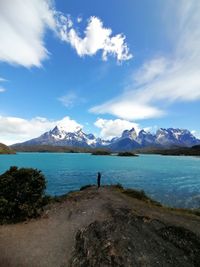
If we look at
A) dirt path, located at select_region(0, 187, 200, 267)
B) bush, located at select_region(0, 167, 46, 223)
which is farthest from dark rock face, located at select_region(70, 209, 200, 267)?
bush, located at select_region(0, 167, 46, 223)

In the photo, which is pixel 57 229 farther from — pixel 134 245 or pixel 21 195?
pixel 134 245

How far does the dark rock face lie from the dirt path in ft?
3.48

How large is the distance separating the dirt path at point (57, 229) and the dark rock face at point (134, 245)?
41.8 inches

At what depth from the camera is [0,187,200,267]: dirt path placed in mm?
14016

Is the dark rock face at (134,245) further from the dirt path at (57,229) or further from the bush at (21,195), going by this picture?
the bush at (21,195)

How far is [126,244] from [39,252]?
202 inches

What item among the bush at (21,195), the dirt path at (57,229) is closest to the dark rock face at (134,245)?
the dirt path at (57,229)

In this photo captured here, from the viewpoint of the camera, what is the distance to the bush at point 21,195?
67.1ft

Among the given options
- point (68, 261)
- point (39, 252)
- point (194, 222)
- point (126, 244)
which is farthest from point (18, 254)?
point (194, 222)

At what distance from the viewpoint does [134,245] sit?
14539mm

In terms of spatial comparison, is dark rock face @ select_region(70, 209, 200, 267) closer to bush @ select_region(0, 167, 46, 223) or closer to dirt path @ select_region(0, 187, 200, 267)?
dirt path @ select_region(0, 187, 200, 267)

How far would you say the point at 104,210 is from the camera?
72.9 feet

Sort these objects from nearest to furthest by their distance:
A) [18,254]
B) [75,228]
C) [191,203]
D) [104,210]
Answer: [18,254]
[75,228]
[104,210]
[191,203]

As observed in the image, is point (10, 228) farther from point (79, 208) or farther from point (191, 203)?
point (191, 203)
